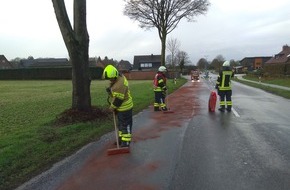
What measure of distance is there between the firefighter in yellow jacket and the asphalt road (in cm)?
43

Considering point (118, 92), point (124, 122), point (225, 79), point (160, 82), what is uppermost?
point (118, 92)

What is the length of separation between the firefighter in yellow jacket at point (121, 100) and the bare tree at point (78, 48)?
4.45 meters

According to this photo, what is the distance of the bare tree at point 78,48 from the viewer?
1223 cm

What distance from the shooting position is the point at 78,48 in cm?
1248

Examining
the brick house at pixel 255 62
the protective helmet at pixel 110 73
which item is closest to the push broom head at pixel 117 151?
the protective helmet at pixel 110 73

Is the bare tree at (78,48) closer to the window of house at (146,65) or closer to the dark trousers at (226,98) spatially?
the dark trousers at (226,98)

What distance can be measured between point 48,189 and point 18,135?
489 cm

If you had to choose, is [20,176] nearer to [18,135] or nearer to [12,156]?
[12,156]

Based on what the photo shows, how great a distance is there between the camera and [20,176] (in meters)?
6.48

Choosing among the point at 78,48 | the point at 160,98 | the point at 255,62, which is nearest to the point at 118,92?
the point at 78,48

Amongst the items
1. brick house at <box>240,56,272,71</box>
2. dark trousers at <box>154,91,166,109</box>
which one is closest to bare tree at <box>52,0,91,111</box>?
dark trousers at <box>154,91,166,109</box>

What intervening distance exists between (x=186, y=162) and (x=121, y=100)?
212 centimetres

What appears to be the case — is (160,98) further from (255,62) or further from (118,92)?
(255,62)

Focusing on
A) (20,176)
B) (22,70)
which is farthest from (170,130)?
(22,70)
